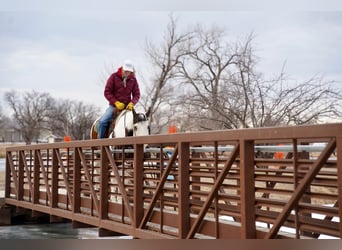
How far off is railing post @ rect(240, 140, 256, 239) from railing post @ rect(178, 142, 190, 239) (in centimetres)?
57

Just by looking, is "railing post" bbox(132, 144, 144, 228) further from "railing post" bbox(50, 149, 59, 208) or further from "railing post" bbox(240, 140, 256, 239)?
"railing post" bbox(50, 149, 59, 208)

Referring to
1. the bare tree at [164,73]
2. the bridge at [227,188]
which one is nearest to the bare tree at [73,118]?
the bare tree at [164,73]

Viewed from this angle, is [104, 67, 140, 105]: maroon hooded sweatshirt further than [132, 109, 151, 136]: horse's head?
Yes

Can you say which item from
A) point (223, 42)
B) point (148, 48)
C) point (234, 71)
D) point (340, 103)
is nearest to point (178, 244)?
point (340, 103)

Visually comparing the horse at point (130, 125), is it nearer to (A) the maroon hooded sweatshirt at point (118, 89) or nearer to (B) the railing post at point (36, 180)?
(A) the maroon hooded sweatshirt at point (118, 89)

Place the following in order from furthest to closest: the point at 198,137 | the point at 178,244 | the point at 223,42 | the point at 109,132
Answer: the point at 223,42
the point at 109,132
the point at 198,137
the point at 178,244

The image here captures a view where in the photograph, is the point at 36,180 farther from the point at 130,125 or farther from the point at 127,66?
the point at 127,66

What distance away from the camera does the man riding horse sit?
564cm

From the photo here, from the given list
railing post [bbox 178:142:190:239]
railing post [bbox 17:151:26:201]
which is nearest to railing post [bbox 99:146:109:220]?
railing post [bbox 178:142:190:239]

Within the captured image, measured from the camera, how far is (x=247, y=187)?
2.41 metres

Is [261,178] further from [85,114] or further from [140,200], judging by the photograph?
[85,114]

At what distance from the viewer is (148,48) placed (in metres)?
13.6

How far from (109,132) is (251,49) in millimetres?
4707

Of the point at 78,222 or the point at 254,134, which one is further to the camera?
the point at 78,222
